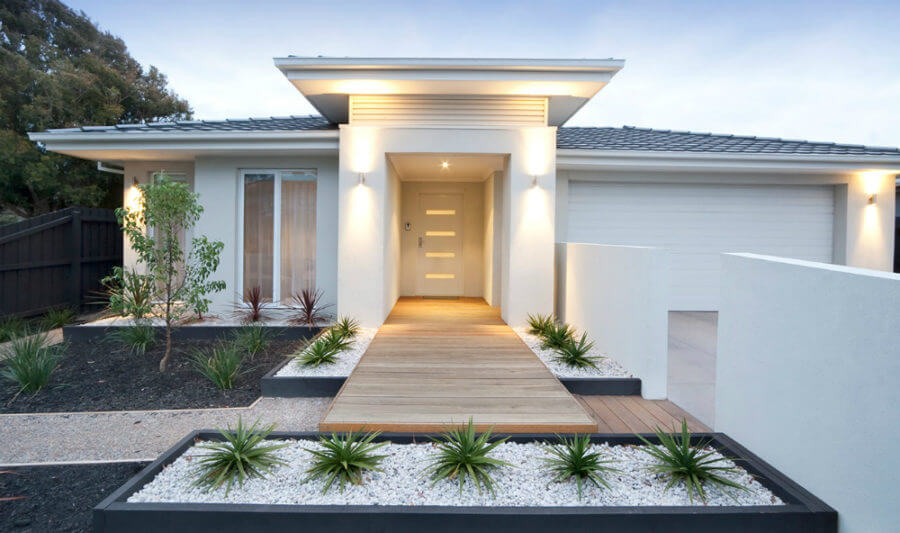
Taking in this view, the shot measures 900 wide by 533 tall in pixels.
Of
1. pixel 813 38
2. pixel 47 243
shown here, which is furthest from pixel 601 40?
pixel 47 243

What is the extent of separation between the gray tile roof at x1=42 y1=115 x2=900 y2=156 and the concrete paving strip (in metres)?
4.78

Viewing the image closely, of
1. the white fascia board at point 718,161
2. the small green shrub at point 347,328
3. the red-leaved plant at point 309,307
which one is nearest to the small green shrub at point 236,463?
the small green shrub at point 347,328

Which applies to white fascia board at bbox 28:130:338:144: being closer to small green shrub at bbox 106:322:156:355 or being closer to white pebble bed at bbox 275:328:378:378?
small green shrub at bbox 106:322:156:355

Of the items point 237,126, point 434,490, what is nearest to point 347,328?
point 434,490

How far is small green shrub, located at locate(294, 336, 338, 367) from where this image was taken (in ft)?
16.5

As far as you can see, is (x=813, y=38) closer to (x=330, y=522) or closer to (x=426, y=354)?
(x=426, y=354)

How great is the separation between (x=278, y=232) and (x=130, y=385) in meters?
3.36

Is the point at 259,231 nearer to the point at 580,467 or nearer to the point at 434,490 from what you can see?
the point at 434,490

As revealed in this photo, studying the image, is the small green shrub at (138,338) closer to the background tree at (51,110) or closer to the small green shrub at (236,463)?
the small green shrub at (236,463)

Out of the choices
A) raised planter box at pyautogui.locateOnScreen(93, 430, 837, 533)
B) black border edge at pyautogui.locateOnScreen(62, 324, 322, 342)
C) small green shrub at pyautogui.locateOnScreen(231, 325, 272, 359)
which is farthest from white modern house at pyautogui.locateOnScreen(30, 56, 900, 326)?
raised planter box at pyautogui.locateOnScreen(93, 430, 837, 533)

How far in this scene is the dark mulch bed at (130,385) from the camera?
4.60 metres

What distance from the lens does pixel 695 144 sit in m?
9.09

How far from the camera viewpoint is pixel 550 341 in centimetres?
575

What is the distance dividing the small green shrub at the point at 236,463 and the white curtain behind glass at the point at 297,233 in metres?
5.18
